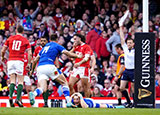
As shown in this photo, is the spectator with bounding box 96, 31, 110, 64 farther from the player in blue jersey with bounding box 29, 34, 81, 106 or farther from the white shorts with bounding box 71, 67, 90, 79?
the player in blue jersey with bounding box 29, 34, 81, 106

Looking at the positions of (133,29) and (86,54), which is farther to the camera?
(133,29)

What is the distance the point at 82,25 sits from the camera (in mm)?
21719

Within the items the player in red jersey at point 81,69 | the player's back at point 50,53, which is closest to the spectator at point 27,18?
the player in red jersey at point 81,69

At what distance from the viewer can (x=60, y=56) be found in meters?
20.6

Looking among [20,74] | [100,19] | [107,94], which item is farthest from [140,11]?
[20,74]

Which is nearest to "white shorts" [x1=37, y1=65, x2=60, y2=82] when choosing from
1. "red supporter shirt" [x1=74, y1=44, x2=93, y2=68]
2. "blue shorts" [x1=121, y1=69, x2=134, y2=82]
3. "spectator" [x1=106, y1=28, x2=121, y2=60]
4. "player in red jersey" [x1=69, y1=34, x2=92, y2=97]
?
"player in red jersey" [x1=69, y1=34, x2=92, y2=97]

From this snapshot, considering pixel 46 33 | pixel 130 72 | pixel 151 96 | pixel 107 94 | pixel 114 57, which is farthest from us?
pixel 46 33

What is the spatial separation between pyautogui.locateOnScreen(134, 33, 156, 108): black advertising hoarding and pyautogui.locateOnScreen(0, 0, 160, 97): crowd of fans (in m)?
4.45

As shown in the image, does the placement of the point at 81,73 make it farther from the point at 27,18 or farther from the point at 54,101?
the point at 27,18

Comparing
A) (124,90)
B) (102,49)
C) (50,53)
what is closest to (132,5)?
(102,49)

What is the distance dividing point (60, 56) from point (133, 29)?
2793 mm

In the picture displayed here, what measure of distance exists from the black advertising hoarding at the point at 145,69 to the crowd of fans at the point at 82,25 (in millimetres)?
4446

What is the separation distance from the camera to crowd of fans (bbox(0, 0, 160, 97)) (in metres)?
19.5

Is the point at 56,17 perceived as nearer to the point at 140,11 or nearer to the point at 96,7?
the point at 96,7
